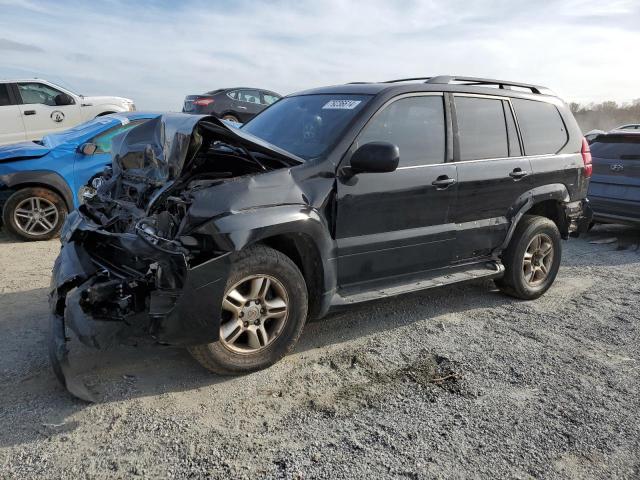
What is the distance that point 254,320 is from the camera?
3270 mm

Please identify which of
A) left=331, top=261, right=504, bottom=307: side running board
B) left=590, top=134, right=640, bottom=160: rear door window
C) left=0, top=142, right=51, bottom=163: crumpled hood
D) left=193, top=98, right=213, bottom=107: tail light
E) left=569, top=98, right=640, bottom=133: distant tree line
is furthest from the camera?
left=569, top=98, right=640, bottom=133: distant tree line

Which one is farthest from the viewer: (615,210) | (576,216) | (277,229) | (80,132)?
(615,210)

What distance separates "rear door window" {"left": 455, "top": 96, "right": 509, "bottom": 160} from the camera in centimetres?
425

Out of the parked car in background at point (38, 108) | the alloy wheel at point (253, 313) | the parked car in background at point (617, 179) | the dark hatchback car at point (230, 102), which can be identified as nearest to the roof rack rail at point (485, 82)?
the alloy wheel at point (253, 313)

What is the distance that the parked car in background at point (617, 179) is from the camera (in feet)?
23.4

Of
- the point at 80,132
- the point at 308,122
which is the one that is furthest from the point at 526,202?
the point at 80,132

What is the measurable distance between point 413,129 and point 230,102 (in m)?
13.0

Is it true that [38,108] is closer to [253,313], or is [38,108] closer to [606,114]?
[253,313]

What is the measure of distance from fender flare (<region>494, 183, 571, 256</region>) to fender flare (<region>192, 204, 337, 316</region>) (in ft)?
6.32

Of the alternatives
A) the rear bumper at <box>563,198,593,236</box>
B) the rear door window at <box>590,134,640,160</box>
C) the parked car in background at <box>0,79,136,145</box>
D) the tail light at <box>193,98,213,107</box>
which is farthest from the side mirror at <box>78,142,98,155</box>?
the tail light at <box>193,98,213,107</box>

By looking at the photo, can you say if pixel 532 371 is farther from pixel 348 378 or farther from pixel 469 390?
pixel 348 378

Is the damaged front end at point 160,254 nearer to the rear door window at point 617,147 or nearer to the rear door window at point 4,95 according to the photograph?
the rear door window at point 617,147

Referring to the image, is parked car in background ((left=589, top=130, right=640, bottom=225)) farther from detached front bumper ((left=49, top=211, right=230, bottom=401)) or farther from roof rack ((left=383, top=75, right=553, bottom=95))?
detached front bumper ((left=49, top=211, right=230, bottom=401))

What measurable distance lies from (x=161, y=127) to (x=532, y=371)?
309 cm
